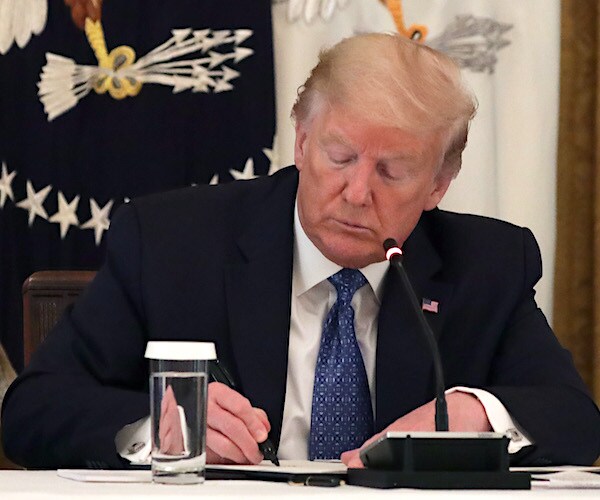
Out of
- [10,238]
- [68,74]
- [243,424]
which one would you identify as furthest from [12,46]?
[243,424]

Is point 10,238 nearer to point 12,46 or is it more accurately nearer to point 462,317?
point 12,46

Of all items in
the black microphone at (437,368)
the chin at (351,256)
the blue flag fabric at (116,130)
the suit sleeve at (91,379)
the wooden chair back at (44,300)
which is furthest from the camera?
the blue flag fabric at (116,130)

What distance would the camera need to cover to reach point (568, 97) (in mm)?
3553

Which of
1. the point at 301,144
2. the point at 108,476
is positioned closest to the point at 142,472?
the point at 108,476

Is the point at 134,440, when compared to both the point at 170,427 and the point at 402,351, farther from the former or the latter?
the point at 402,351

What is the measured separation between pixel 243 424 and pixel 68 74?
1.83m

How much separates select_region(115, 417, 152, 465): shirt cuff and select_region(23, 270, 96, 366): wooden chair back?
70cm

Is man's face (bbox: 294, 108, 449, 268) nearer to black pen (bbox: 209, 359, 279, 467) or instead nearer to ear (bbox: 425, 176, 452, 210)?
ear (bbox: 425, 176, 452, 210)

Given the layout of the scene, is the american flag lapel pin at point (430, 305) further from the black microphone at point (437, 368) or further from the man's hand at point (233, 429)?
the man's hand at point (233, 429)

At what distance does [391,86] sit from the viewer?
215 centimetres

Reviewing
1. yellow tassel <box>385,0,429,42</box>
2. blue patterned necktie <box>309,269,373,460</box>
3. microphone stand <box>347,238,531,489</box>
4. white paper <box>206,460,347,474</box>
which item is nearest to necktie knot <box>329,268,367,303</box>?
blue patterned necktie <box>309,269,373,460</box>

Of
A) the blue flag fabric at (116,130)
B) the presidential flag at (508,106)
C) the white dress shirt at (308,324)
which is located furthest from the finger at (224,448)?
the presidential flag at (508,106)

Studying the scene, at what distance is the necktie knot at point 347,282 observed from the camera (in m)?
2.28

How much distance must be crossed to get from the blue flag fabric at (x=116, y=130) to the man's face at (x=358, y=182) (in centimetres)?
117
